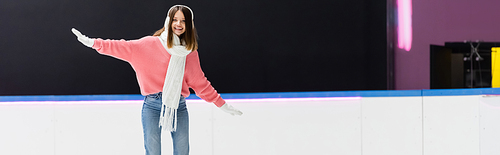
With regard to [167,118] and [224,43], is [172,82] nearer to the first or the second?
[167,118]

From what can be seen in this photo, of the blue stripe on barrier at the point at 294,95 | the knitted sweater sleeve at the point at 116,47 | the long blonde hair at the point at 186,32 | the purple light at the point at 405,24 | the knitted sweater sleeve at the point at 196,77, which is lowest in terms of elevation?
the blue stripe on barrier at the point at 294,95

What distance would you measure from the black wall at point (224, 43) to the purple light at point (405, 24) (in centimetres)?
13

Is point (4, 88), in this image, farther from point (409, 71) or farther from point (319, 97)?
point (409, 71)

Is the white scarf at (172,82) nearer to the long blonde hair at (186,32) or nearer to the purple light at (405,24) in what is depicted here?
the long blonde hair at (186,32)

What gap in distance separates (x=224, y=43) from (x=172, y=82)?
1.54 meters

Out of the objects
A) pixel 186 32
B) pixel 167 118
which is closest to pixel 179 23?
pixel 186 32

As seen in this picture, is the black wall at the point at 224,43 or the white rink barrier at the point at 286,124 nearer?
the white rink barrier at the point at 286,124

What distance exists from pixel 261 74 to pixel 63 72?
1548 millimetres

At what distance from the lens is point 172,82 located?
1.74m

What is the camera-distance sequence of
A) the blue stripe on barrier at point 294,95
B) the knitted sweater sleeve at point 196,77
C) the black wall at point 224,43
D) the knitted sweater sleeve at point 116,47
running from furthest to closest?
the black wall at point 224,43 → the blue stripe on barrier at point 294,95 → the knitted sweater sleeve at point 196,77 → the knitted sweater sleeve at point 116,47

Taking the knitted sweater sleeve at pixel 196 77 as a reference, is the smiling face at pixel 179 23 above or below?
above

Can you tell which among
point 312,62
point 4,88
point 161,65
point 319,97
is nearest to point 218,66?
point 312,62

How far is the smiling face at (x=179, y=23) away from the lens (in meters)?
1.76

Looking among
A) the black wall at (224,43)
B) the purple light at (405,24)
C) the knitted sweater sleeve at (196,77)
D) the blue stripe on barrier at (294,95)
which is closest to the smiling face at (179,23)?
the knitted sweater sleeve at (196,77)
